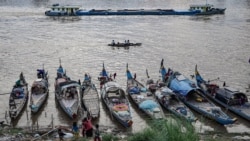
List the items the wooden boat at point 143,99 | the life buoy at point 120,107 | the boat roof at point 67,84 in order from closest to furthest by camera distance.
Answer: the wooden boat at point 143,99 → the life buoy at point 120,107 → the boat roof at point 67,84

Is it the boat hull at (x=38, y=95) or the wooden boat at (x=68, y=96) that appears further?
the boat hull at (x=38, y=95)

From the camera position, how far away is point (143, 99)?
26.9 meters

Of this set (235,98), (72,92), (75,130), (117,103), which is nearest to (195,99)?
(235,98)

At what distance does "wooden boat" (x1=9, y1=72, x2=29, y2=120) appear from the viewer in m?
24.8

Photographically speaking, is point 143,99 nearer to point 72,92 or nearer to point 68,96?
point 72,92

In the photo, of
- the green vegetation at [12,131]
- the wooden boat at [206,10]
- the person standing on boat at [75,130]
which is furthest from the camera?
the wooden boat at [206,10]

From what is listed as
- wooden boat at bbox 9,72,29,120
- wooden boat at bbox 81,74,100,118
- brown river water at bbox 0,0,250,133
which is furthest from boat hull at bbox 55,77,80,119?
wooden boat at bbox 9,72,29,120

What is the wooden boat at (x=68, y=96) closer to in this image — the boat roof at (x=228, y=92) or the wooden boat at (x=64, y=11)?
the boat roof at (x=228, y=92)

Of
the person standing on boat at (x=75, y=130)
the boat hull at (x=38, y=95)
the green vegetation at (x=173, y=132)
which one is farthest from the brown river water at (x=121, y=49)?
the green vegetation at (x=173, y=132)

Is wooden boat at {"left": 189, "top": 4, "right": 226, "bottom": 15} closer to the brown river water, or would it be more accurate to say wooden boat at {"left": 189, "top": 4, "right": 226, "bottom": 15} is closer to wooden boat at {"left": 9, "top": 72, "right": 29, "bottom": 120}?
the brown river water

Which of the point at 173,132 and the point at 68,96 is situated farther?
the point at 68,96

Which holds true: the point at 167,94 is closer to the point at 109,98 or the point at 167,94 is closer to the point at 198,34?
the point at 109,98

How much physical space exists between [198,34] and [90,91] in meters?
28.1

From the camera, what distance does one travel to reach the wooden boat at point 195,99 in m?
24.1
